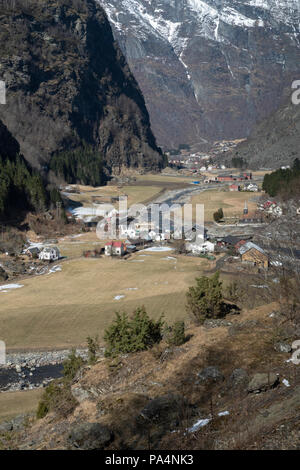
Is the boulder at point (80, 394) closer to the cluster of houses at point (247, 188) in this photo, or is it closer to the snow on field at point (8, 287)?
the snow on field at point (8, 287)

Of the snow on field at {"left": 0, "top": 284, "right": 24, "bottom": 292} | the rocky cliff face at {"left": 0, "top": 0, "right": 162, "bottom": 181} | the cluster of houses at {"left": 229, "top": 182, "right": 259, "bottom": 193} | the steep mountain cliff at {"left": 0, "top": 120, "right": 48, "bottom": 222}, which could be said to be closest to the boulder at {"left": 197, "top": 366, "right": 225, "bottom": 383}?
the snow on field at {"left": 0, "top": 284, "right": 24, "bottom": 292}

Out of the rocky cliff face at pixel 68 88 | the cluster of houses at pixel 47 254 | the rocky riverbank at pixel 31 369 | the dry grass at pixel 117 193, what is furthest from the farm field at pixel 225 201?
the rocky riverbank at pixel 31 369

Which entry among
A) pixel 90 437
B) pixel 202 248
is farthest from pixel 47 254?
pixel 90 437

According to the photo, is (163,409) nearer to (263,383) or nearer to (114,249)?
(263,383)

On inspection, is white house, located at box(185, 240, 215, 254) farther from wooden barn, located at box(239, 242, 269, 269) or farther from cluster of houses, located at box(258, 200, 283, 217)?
cluster of houses, located at box(258, 200, 283, 217)

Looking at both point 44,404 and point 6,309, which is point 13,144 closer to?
point 6,309

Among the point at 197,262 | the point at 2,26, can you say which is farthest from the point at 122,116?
the point at 197,262

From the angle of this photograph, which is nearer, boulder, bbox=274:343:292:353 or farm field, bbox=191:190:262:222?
boulder, bbox=274:343:292:353
